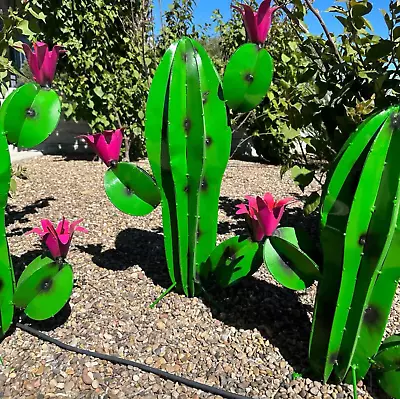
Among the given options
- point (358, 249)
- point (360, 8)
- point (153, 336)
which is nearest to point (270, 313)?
point (153, 336)

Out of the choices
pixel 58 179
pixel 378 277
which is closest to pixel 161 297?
pixel 378 277

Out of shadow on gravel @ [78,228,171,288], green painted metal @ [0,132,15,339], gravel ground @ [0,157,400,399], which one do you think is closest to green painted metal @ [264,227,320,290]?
gravel ground @ [0,157,400,399]

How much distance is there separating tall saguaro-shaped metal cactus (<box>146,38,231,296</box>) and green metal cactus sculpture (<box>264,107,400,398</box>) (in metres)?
0.54

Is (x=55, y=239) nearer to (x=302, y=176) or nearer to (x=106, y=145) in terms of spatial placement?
(x=106, y=145)

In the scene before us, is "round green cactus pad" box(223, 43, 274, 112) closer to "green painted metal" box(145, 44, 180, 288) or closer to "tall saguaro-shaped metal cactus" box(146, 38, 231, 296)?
"tall saguaro-shaped metal cactus" box(146, 38, 231, 296)

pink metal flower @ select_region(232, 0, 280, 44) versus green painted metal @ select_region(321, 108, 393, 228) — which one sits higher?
pink metal flower @ select_region(232, 0, 280, 44)

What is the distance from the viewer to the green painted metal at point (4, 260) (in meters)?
1.73

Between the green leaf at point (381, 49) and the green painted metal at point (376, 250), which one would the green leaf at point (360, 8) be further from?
the green painted metal at point (376, 250)

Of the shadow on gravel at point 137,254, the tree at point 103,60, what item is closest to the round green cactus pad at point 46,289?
the shadow on gravel at point 137,254

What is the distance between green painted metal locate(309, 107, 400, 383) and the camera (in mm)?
1344

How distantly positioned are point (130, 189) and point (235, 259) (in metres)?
0.60

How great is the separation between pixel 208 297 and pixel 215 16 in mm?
6022

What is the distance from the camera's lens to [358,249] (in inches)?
56.7

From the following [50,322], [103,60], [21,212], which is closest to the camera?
[50,322]
